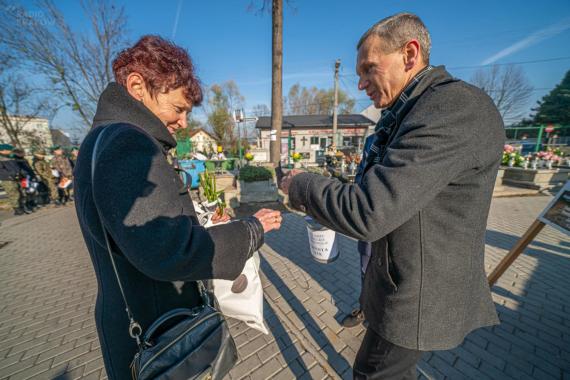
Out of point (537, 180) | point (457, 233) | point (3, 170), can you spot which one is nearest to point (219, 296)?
point (457, 233)

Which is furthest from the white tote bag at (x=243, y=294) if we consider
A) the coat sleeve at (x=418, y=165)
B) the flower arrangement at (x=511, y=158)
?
the flower arrangement at (x=511, y=158)

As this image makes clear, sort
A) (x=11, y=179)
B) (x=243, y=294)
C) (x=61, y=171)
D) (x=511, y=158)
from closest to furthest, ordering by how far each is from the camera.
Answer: (x=243, y=294) < (x=11, y=179) < (x=61, y=171) < (x=511, y=158)

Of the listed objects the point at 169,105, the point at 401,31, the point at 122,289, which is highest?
the point at 401,31

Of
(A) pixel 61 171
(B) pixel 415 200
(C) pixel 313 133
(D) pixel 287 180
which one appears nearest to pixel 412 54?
(B) pixel 415 200

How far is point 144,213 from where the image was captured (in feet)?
2.56

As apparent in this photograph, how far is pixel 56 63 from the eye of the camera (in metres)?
9.29

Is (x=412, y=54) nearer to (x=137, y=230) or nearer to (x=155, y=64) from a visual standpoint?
(x=155, y=64)

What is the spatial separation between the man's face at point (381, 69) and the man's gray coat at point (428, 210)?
0.59 ft

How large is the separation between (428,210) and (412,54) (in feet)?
2.56

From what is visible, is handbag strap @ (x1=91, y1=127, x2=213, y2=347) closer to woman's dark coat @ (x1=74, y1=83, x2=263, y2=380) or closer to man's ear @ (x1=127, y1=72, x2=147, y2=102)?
woman's dark coat @ (x1=74, y1=83, x2=263, y2=380)

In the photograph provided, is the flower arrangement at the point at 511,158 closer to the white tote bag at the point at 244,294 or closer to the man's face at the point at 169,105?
the white tote bag at the point at 244,294

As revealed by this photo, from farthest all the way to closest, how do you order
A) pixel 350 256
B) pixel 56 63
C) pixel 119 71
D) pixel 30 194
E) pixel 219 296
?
pixel 56 63 < pixel 30 194 < pixel 350 256 < pixel 219 296 < pixel 119 71

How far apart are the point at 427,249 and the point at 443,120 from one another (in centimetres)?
57

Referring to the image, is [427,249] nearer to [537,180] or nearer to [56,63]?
[537,180]
